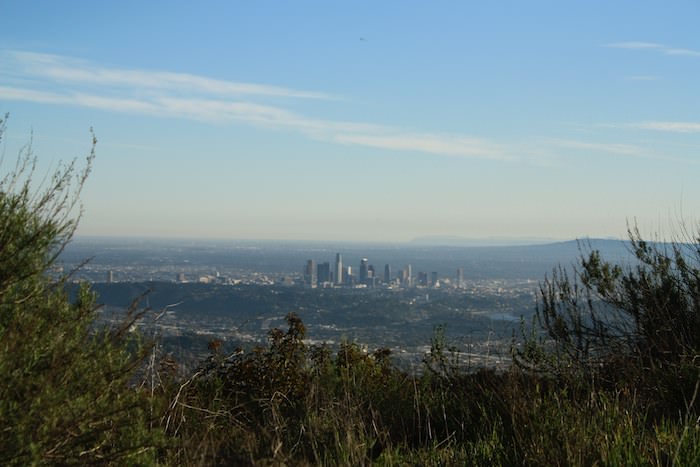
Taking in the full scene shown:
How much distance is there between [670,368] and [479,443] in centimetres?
244

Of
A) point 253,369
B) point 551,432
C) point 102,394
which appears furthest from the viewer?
point 253,369

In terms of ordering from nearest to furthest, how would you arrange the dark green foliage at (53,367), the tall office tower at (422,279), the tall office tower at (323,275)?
the dark green foliage at (53,367)
the tall office tower at (323,275)
the tall office tower at (422,279)

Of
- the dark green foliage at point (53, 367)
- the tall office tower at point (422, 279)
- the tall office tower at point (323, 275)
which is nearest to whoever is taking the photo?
the dark green foliage at point (53, 367)

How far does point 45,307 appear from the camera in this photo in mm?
4504

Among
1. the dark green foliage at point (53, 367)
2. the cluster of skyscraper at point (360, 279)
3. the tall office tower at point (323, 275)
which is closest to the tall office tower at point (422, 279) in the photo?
the cluster of skyscraper at point (360, 279)

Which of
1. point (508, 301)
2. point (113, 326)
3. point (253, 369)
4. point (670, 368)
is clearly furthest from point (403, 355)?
point (508, 301)

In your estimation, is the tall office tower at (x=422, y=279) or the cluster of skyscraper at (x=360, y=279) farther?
the tall office tower at (x=422, y=279)

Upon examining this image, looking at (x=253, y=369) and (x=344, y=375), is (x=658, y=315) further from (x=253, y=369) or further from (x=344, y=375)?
(x=253, y=369)

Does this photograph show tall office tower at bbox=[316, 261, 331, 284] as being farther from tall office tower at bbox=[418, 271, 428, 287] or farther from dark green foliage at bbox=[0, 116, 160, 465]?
dark green foliage at bbox=[0, 116, 160, 465]

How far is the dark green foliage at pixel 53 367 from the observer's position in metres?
3.97

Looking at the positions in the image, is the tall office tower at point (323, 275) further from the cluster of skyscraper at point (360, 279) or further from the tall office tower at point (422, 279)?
the tall office tower at point (422, 279)

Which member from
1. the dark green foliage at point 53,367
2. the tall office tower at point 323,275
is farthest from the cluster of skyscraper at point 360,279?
the dark green foliage at point 53,367

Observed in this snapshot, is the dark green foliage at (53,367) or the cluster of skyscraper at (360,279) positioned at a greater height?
the dark green foliage at (53,367)

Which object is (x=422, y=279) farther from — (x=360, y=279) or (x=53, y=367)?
(x=53, y=367)
